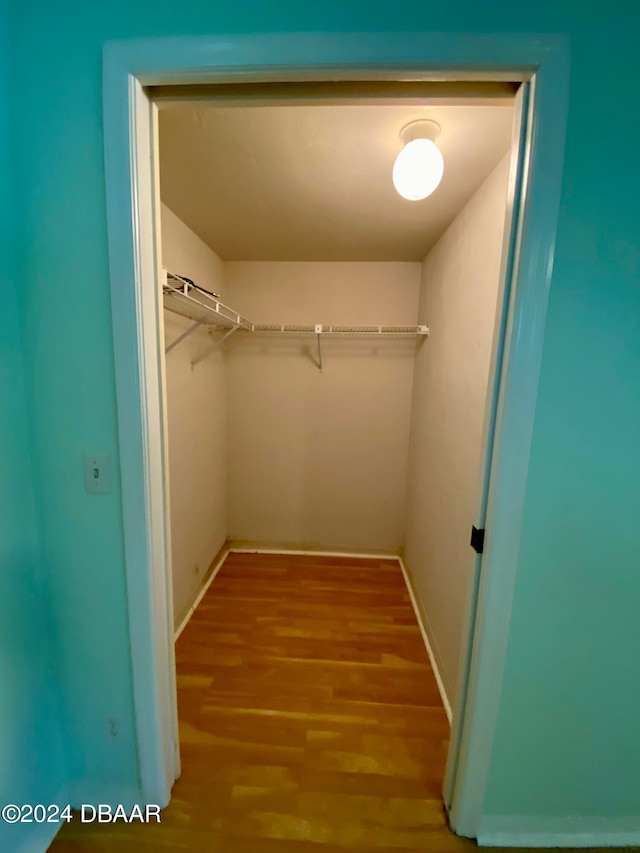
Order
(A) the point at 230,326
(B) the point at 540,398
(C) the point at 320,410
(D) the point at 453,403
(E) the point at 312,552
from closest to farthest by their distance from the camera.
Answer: (B) the point at 540,398
(D) the point at 453,403
(A) the point at 230,326
(C) the point at 320,410
(E) the point at 312,552

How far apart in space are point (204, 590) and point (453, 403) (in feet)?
6.86

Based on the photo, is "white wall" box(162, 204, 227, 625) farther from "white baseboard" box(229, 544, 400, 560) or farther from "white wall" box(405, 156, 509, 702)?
"white wall" box(405, 156, 509, 702)

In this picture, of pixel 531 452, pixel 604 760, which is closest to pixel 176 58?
pixel 531 452

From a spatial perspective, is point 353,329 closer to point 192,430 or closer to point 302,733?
point 192,430

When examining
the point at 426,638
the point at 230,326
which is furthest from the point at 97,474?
the point at 426,638

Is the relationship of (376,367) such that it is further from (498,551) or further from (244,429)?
(498,551)

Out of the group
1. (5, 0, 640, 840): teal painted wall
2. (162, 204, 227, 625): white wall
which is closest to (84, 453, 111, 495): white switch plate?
(5, 0, 640, 840): teal painted wall

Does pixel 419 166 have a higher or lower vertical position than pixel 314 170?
lower

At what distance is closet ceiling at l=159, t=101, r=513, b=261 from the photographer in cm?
108

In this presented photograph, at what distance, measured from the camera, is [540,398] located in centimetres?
86

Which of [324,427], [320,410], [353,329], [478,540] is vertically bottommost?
[478,540]

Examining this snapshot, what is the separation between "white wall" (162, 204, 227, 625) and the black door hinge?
5.01 feet

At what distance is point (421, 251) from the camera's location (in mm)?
2227

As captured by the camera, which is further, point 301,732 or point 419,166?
point 301,732
